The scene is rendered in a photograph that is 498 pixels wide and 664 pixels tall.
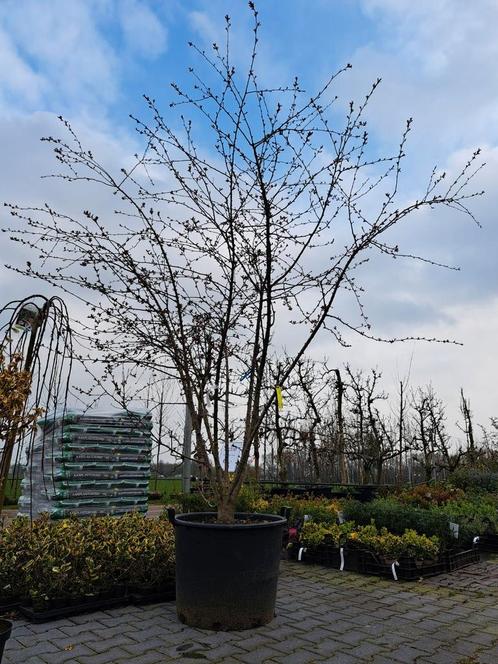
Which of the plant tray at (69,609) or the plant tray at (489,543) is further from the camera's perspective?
the plant tray at (489,543)

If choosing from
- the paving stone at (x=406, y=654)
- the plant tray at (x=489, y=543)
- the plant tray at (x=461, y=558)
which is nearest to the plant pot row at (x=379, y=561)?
the plant tray at (x=461, y=558)

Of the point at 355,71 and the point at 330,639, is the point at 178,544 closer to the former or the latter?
the point at 330,639

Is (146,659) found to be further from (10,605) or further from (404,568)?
(404,568)

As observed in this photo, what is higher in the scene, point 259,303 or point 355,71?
point 355,71

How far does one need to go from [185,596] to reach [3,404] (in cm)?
→ 206

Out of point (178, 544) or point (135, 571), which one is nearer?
point (178, 544)

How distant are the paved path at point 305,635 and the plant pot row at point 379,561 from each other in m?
0.73

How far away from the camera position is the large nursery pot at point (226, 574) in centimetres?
374

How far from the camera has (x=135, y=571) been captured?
457 cm

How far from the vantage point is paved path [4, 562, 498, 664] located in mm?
3293

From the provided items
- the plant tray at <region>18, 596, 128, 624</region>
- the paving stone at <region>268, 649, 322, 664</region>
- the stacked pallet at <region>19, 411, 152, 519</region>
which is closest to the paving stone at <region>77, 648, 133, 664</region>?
the plant tray at <region>18, 596, 128, 624</region>

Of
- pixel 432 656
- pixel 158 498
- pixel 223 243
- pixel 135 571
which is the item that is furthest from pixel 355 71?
pixel 158 498

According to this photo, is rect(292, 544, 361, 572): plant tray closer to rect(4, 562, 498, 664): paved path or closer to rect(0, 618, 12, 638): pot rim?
rect(4, 562, 498, 664): paved path

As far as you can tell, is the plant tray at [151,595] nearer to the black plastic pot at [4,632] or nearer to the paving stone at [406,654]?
the black plastic pot at [4,632]
